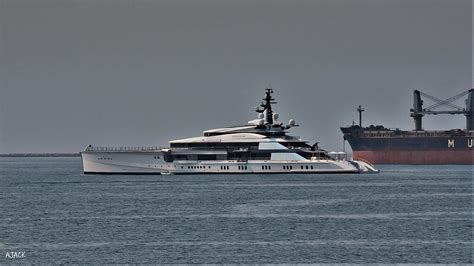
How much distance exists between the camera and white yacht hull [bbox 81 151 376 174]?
353 feet

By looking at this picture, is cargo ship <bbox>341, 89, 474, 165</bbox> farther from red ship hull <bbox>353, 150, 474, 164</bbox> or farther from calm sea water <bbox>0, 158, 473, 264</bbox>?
calm sea water <bbox>0, 158, 473, 264</bbox>

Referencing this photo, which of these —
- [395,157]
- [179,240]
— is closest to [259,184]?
[179,240]

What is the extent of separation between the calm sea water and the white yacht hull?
502 inches

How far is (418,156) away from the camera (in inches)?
6309

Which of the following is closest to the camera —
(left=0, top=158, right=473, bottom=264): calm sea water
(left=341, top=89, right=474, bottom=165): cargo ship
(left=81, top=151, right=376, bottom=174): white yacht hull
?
(left=0, top=158, right=473, bottom=264): calm sea water

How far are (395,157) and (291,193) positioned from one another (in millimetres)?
80089

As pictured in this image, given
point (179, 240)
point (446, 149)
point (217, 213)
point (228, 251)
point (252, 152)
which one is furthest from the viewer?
point (446, 149)

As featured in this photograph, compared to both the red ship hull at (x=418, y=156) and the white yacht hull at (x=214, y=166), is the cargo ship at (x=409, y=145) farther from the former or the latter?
the white yacht hull at (x=214, y=166)

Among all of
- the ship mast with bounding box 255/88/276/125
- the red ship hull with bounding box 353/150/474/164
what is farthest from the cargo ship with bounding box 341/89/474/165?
the ship mast with bounding box 255/88/276/125

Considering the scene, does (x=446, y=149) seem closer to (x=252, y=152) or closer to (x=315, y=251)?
(x=252, y=152)

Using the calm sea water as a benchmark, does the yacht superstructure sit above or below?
above

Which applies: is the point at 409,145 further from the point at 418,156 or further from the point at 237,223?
the point at 237,223

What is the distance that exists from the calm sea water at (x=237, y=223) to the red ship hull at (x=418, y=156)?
6439cm

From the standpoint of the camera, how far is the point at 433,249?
47.1 m
